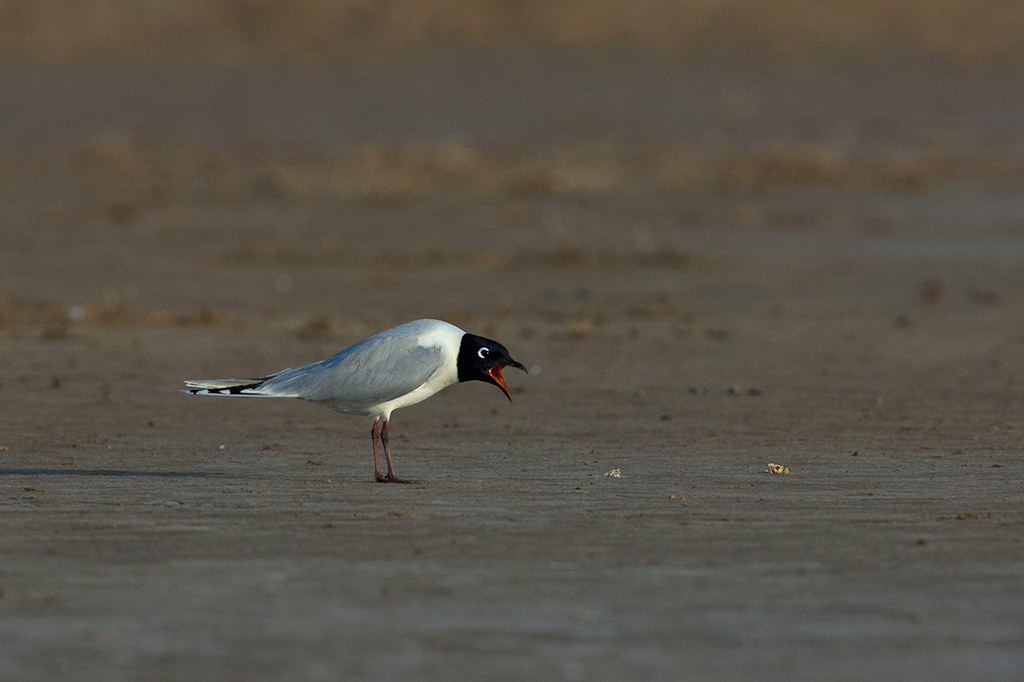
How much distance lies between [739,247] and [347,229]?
5309 mm

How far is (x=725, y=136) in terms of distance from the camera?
1654 inches

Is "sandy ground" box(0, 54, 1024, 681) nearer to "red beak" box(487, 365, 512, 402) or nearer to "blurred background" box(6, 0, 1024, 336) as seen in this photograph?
"blurred background" box(6, 0, 1024, 336)

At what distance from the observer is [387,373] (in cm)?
902

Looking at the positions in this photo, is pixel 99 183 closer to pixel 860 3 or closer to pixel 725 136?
pixel 725 136

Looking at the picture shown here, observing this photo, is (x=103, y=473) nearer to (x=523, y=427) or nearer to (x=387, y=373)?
(x=387, y=373)

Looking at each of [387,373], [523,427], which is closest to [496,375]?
[387,373]

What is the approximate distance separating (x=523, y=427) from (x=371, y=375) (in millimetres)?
2488

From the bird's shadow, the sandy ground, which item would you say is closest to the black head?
the sandy ground

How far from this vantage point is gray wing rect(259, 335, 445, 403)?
9.02 m

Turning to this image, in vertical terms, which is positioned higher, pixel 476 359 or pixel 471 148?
pixel 471 148

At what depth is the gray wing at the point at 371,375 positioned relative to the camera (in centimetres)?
902

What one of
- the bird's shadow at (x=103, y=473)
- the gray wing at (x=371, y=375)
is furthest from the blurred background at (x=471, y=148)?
the gray wing at (x=371, y=375)

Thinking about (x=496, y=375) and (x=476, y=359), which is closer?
(x=476, y=359)

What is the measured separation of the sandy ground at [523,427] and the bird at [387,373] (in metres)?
0.45
